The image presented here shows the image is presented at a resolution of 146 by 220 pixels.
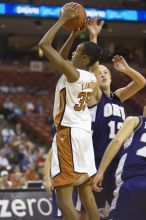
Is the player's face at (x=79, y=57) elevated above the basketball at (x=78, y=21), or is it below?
below

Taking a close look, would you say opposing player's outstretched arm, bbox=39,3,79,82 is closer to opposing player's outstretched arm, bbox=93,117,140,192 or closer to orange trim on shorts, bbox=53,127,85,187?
orange trim on shorts, bbox=53,127,85,187

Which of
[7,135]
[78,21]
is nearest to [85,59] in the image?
[78,21]

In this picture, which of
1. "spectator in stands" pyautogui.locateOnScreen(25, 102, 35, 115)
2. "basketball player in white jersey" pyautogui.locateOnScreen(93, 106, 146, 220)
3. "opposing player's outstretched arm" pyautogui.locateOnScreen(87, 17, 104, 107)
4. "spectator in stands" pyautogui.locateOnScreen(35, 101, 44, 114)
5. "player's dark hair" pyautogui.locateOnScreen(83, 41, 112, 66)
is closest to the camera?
"basketball player in white jersey" pyautogui.locateOnScreen(93, 106, 146, 220)

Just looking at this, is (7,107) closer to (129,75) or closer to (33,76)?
(33,76)

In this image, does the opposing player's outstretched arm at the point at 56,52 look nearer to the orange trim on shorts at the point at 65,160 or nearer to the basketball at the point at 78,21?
the basketball at the point at 78,21

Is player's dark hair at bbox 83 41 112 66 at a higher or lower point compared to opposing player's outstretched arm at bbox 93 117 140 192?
higher

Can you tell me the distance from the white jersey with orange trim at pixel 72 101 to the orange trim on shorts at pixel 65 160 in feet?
0.24

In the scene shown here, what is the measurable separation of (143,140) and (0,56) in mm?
21566

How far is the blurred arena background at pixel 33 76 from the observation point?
15.2m

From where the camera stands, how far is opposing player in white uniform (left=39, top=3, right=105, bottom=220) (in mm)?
4035

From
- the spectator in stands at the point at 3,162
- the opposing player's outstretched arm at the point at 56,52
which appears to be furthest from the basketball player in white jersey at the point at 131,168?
the spectator in stands at the point at 3,162

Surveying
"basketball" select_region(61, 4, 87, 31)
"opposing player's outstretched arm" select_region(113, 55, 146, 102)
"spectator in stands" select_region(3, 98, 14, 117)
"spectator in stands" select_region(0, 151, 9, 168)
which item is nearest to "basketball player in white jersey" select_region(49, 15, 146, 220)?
"opposing player's outstretched arm" select_region(113, 55, 146, 102)

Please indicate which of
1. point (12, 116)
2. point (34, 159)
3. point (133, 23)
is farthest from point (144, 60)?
point (34, 159)

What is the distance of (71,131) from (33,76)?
59.2 ft
